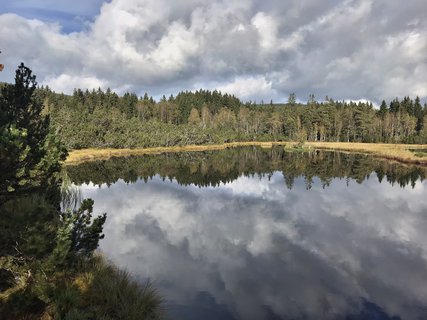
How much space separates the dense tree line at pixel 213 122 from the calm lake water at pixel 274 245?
168ft

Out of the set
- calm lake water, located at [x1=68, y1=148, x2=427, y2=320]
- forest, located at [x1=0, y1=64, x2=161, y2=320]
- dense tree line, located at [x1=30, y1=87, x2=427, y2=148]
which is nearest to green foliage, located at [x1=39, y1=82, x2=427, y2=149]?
dense tree line, located at [x1=30, y1=87, x2=427, y2=148]

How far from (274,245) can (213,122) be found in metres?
135

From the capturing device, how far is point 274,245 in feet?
70.3

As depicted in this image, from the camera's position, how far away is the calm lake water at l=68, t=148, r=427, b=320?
14.3m

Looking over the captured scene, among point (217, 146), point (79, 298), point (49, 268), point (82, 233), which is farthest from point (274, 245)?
point (217, 146)

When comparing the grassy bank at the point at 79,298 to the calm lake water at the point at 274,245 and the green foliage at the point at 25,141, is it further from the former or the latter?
the green foliage at the point at 25,141

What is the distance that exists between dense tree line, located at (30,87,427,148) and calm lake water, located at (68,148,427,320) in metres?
51.3

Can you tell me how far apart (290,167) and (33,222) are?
185 ft

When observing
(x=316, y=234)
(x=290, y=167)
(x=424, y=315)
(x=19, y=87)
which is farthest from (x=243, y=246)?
(x=290, y=167)

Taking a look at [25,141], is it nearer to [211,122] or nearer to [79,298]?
[79,298]

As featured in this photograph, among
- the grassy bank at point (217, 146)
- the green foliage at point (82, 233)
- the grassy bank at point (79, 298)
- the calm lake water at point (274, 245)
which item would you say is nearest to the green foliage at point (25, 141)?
the green foliage at point (82, 233)

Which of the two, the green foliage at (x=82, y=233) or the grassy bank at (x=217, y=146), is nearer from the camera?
the green foliage at (x=82, y=233)

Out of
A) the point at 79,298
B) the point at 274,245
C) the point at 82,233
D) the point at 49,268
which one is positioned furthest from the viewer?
the point at 274,245

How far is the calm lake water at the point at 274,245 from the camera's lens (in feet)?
47.0
